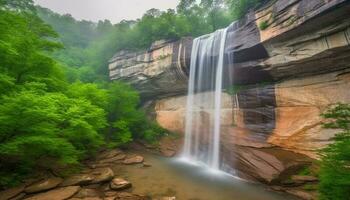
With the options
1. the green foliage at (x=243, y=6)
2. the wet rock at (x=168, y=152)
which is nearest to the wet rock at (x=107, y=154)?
the wet rock at (x=168, y=152)

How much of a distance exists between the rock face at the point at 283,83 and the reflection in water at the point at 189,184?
120 cm

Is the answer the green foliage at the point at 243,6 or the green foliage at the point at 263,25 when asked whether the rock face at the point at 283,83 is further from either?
the green foliage at the point at 243,6

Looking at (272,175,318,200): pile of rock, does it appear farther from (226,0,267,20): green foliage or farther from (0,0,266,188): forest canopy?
(226,0,267,20): green foliage

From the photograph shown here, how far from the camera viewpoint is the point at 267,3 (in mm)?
12648

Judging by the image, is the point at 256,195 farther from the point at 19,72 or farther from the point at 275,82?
the point at 19,72

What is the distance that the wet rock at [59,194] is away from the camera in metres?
7.41

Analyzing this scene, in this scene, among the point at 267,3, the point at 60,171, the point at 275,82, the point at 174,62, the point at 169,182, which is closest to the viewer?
the point at 60,171

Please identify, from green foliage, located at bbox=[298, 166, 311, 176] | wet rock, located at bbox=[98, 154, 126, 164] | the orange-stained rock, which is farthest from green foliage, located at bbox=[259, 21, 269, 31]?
wet rock, located at bbox=[98, 154, 126, 164]

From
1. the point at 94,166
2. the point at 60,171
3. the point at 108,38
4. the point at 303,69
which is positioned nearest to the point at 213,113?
the point at 303,69

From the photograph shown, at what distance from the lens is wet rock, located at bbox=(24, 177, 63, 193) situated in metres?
7.70

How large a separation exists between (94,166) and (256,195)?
8448mm

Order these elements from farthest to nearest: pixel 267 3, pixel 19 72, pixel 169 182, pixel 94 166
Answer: pixel 267 3 → pixel 94 166 → pixel 169 182 → pixel 19 72

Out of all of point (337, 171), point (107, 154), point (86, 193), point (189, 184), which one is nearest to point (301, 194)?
point (337, 171)

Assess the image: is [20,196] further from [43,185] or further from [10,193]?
[43,185]
